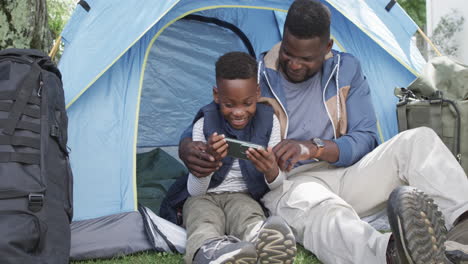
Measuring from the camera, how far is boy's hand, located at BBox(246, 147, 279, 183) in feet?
7.05

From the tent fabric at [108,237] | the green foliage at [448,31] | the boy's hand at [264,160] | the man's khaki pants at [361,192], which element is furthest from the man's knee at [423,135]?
the green foliage at [448,31]

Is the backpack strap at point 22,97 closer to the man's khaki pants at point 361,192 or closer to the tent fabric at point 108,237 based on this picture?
the tent fabric at point 108,237

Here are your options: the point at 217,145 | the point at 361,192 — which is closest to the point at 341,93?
the point at 361,192

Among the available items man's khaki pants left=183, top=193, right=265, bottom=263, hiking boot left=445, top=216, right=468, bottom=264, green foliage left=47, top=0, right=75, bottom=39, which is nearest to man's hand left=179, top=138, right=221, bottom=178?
man's khaki pants left=183, top=193, right=265, bottom=263

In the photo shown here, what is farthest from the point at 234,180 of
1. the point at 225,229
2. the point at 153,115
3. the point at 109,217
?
the point at 153,115

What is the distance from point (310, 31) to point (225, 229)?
2.99 feet

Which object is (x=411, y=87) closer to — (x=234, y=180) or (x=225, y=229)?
(x=234, y=180)

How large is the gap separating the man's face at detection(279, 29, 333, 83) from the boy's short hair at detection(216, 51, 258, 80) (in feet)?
0.63

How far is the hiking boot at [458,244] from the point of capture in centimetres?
167

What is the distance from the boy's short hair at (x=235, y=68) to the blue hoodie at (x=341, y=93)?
28cm

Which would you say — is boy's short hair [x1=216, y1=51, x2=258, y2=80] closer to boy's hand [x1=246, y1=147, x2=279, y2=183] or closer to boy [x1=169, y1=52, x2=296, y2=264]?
boy [x1=169, y1=52, x2=296, y2=264]

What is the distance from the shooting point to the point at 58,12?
635 cm

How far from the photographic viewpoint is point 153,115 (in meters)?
3.78

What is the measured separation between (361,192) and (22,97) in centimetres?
139
